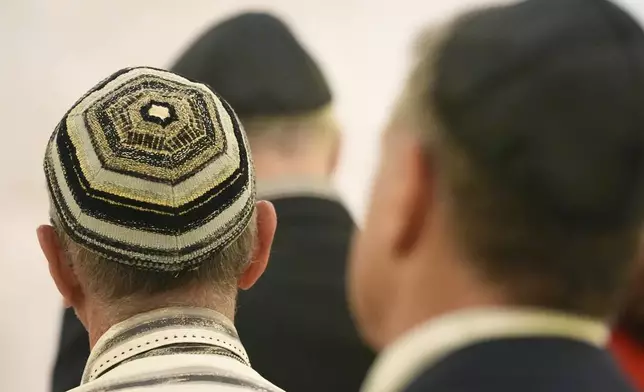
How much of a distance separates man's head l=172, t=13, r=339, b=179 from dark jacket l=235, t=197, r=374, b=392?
0.53 feet

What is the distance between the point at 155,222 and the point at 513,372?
1.15ft

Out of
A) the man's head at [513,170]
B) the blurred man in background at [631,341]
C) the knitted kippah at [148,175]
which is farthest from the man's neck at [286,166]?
the man's head at [513,170]

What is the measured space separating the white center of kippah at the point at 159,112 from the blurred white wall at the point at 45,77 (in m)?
1.05

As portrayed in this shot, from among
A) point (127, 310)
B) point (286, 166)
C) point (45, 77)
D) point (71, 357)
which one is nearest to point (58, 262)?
point (127, 310)

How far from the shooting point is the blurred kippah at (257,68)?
3.44ft

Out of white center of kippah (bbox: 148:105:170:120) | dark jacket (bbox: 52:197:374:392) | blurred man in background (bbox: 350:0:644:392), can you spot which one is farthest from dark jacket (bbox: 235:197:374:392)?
blurred man in background (bbox: 350:0:644:392)

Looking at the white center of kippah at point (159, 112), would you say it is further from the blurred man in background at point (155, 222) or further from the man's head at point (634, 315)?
the man's head at point (634, 315)

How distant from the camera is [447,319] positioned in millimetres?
302

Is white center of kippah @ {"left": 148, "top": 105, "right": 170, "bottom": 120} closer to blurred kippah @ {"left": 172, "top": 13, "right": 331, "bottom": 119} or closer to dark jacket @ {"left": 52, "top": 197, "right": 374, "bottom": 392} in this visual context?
dark jacket @ {"left": 52, "top": 197, "right": 374, "bottom": 392}

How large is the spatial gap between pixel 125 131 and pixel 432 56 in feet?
1.08

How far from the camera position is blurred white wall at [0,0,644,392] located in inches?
66.0

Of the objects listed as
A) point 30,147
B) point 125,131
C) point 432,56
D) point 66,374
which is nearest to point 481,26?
point 432,56

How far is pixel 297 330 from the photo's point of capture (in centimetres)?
87

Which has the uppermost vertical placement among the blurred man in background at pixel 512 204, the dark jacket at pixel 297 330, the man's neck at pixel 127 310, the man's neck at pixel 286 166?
the blurred man in background at pixel 512 204
